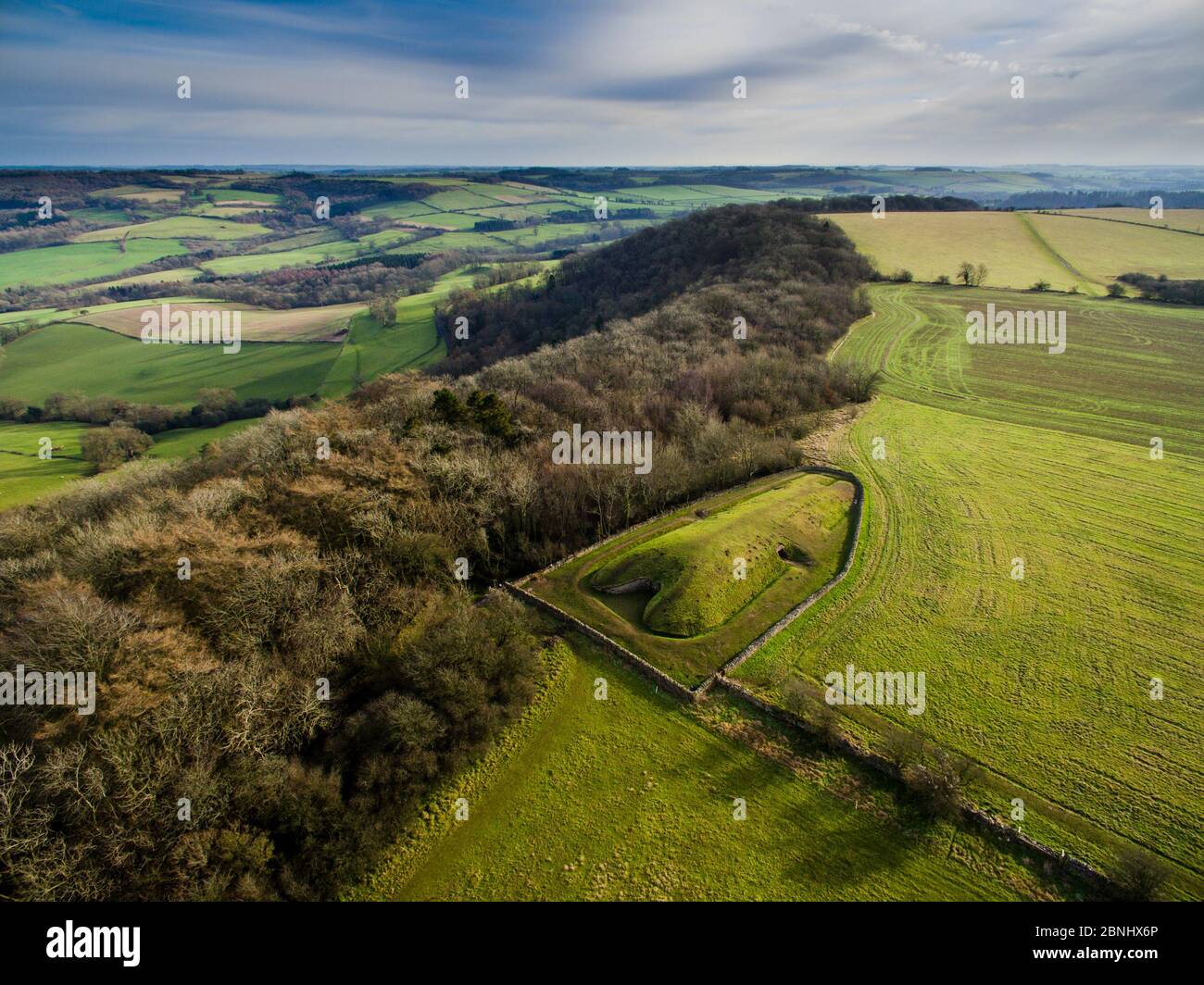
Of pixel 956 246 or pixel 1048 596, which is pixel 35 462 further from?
pixel 956 246

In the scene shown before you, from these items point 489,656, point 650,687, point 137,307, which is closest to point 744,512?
point 650,687

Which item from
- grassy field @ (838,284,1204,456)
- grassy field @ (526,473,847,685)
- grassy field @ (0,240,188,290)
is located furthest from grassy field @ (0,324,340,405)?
grassy field @ (838,284,1204,456)

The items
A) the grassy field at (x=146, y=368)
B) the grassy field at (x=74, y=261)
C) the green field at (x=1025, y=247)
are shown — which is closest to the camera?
the grassy field at (x=146, y=368)

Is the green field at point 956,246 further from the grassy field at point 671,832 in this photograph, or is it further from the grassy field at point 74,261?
the grassy field at point 74,261

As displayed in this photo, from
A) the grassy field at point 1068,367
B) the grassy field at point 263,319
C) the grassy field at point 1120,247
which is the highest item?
the grassy field at point 1120,247

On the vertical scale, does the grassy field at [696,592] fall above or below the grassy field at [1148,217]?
below

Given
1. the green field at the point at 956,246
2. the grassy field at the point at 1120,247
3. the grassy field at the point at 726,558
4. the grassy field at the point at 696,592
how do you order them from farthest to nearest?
the green field at the point at 956,246, the grassy field at the point at 1120,247, the grassy field at the point at 726,558, the grassy field at the point at 696,592

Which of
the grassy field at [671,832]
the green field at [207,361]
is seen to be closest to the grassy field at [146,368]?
the green field at [207,361]

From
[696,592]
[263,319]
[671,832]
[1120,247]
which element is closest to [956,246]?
[1120,247]
